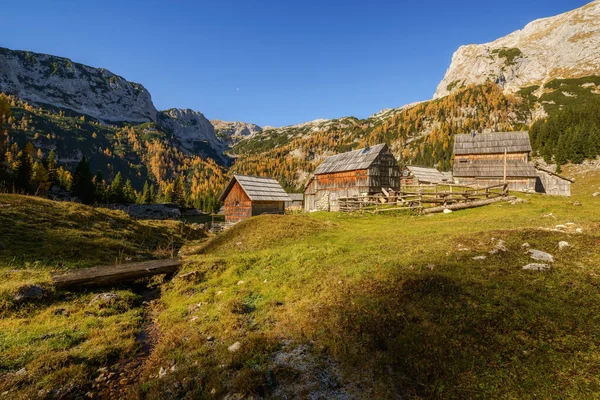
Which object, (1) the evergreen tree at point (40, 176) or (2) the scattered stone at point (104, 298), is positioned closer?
(2) the scattered stone at point (104, 298)

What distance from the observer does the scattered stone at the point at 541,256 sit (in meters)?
8.50

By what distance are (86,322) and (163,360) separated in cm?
345

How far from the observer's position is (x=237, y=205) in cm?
4062

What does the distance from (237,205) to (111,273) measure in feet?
98.5

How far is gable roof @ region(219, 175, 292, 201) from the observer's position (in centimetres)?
3888

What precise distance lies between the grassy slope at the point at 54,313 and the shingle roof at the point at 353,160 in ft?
107

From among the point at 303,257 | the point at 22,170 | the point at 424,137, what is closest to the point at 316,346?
the point at 303,257

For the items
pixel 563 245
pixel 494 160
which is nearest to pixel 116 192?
pixel 494 160

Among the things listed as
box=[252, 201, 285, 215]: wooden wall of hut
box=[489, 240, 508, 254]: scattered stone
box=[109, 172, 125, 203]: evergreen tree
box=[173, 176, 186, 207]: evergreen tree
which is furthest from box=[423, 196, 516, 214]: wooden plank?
box=[173, 176, 186, 207]: evergreen tree

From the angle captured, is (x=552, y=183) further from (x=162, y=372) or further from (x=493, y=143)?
(x=162, y=372)

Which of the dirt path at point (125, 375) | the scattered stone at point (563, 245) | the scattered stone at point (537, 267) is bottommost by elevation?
the dirt path at point (125, 375)

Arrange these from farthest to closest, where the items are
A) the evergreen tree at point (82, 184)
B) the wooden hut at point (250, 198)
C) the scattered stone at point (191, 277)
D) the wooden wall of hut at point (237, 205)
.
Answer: the evergreen tree at point (82, 184)
the wooden wall of hut at point (237, 205)
the wooden hut at point (250, 198)
the scattered stone at point (191, 277)

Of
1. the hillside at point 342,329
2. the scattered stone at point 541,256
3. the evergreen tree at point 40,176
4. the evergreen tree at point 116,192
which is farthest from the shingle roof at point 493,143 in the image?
the evergreen tree at point 116,192

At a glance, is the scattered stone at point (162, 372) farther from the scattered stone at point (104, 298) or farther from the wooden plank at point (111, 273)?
the wooden plank at point (111, 273)
